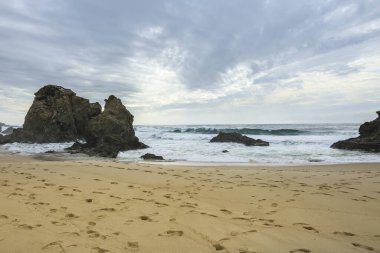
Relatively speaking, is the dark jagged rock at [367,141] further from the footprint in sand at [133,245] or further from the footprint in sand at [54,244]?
the footprint in sand at [54,244]

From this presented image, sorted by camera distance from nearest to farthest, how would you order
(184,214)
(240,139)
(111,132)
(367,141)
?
1. (184,214)
2. (367,141)
3. (111,132)
4. (240,139)

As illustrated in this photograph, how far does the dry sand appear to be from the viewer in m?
3.53

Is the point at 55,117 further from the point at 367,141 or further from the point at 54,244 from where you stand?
the point at 54,244

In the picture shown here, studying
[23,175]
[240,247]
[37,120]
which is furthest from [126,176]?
[37,120]

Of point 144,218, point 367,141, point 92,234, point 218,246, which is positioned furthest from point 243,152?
point 92,234

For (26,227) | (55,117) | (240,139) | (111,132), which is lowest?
(26,227)

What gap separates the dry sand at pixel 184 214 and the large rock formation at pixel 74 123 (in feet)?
35.0

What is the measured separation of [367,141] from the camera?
730 inches

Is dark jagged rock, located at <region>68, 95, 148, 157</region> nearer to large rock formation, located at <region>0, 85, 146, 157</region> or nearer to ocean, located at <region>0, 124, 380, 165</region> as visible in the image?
large rock formation, located at <region>0, 85, 146, 157</region>

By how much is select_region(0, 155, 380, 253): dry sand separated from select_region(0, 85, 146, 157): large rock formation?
10.7 metres

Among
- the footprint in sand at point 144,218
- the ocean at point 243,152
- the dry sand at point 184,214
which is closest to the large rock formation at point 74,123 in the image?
the ocean at point 243,152

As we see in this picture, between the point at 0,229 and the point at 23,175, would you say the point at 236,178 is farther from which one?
the point at 0,229

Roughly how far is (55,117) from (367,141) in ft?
64.1

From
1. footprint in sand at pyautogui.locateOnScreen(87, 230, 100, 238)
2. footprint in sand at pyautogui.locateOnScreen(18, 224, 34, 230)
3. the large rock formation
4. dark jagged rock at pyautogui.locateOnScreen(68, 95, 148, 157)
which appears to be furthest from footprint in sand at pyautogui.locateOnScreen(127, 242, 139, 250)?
dark jagged rock at pyautogui.locateOnScreen(68, 95, 148, 157)
